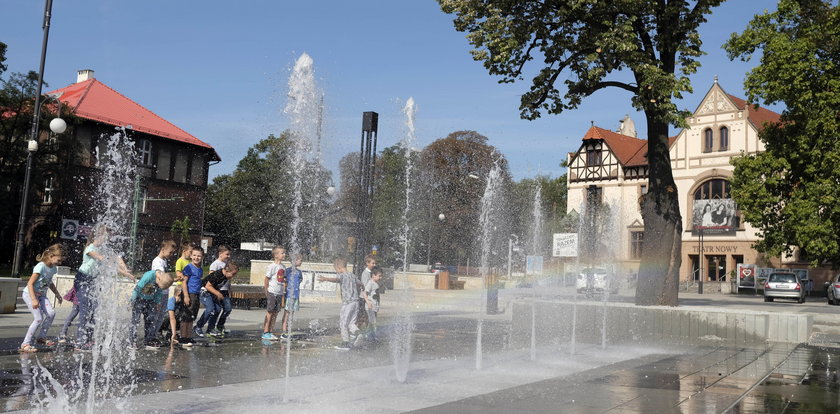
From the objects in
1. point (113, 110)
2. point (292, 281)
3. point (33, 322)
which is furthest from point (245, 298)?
point (113, 110)

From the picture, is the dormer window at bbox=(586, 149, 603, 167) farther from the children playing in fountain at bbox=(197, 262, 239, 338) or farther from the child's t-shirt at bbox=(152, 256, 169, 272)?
the child's t-shirt at bbox=(152, 256, 169, 272)

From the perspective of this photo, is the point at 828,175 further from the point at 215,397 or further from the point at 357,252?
the point at 215,397

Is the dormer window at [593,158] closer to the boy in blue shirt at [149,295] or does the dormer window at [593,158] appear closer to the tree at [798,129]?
the tree at [798,129]

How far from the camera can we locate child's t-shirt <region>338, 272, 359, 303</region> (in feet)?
39.1

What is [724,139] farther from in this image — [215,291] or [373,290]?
[215,291]

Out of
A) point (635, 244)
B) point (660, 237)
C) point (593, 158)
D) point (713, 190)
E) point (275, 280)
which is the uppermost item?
point (593, 158)

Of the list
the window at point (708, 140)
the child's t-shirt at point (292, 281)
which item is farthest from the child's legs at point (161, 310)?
the window at point (708, 140)

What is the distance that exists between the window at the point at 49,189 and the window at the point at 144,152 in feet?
19.9

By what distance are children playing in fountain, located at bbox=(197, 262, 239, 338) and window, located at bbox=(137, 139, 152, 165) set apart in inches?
1468

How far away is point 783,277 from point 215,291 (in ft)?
104

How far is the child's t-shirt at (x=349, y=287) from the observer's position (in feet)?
39.1

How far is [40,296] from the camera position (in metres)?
9.84

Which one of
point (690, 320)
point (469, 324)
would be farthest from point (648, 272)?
point (469, 324)

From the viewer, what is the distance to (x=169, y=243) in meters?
10.2
